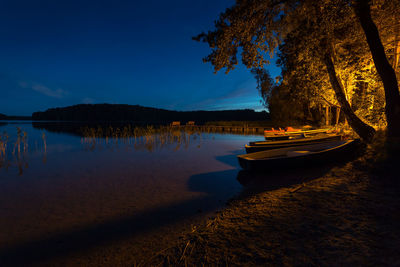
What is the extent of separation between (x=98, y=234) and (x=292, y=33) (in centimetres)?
1311

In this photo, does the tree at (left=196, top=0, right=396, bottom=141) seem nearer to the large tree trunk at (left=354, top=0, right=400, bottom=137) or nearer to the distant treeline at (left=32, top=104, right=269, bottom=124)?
the large tree trunk at (left=354, top=0, right=400, bottom=137)

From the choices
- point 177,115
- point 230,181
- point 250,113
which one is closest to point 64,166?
point 230,181

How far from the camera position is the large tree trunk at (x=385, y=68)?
7.77m

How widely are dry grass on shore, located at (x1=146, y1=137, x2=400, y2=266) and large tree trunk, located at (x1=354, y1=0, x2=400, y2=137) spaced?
15.2 feet

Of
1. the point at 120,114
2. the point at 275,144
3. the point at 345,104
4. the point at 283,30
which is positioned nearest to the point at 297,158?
the point at 275,144

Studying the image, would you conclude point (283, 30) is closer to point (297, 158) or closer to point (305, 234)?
point (297, 158)

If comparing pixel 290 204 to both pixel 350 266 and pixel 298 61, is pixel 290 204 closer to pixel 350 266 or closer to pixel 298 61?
pixel 350 266

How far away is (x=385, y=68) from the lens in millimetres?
7910

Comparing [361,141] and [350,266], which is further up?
[361,141]

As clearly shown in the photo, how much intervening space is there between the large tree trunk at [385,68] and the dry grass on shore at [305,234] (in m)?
4.64

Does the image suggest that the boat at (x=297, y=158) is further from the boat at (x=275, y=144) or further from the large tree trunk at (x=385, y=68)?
the large tree trunk at (x=385, y=68)

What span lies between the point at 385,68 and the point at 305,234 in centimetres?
917

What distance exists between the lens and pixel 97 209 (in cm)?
588

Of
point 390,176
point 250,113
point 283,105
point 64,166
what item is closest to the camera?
point 390,176
